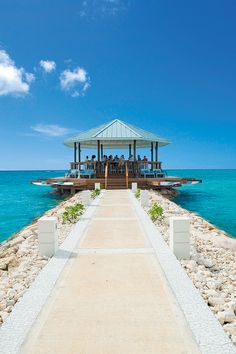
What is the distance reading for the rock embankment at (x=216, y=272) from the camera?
3797mm

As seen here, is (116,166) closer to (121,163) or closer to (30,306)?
(121,163)

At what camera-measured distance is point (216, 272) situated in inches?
225

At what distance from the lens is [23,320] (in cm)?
354

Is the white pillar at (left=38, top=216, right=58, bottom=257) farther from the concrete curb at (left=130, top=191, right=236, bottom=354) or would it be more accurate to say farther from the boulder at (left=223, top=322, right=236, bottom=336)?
the boulder at (left=223, top=322, right=236, bottom=336)

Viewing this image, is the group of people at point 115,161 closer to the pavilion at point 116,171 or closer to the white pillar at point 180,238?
the pavilion at point 116,171

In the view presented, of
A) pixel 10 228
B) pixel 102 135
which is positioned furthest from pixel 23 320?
pixel 102 135

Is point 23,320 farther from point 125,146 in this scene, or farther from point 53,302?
point 125,146

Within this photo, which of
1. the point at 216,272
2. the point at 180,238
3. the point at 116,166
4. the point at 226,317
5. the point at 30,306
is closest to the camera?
the point at 226,317

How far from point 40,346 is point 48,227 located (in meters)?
3.15

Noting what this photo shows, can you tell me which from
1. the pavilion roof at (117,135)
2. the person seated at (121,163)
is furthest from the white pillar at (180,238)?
the person seated at (121,163)

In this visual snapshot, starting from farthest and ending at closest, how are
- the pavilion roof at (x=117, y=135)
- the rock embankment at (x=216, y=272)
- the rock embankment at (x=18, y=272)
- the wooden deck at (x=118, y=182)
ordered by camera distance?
the pavilion roof at (x=117, y=135) → the wooden deck at (x=118, y=182) → the rock embankment at (x=18, y=272) → the rock embankment at (x=216, y=272)

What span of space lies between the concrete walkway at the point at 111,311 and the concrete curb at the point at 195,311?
94 millimetres

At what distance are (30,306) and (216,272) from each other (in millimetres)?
3538

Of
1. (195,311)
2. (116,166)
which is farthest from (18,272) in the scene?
(116,166)
